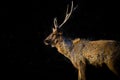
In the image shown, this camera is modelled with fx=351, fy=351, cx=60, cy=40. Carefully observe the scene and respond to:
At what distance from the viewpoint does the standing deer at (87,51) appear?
3762mm

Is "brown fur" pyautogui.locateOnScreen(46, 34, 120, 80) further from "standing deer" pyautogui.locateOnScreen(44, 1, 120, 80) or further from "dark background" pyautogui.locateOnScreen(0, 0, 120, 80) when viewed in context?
"dark background" pyautogui.locateOnScreen(0, 0, 120, 80)

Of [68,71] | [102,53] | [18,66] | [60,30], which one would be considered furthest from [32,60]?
[102,53]

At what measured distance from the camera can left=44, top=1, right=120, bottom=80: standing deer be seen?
3.76m

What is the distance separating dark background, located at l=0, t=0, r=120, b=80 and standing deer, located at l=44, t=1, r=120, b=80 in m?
0.70

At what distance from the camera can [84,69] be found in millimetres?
4016

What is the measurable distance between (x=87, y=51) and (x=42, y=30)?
1.26 meters

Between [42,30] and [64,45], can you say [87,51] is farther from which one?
[42,30]

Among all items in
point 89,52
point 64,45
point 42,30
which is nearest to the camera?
point 89,52

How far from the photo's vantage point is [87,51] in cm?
402

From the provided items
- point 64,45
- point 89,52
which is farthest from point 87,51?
point 64,45

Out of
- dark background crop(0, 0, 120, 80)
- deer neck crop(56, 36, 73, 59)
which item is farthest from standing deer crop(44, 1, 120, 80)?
dark background crop(0, 0, 120, 80)

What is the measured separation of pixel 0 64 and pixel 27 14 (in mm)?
843

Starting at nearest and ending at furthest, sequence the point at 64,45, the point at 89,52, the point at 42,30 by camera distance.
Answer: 1. the point at 89,52
2. the point at 64,45
3. the point at 42,30

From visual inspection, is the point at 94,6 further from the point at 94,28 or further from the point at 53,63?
the point at 53,63
